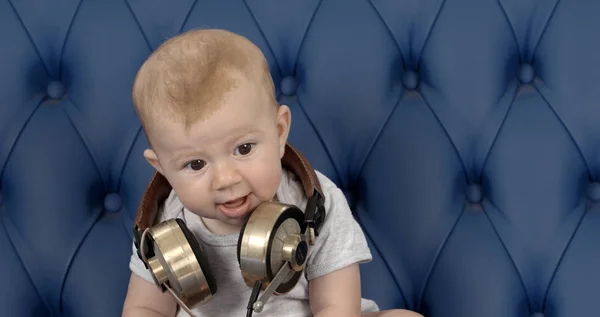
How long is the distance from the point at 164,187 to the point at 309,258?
0.61ft

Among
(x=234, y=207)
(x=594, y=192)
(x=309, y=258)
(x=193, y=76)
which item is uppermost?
(x=193, y=76)

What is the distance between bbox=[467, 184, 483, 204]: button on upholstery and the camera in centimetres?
98

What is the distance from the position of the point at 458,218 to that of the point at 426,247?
0.05 meters

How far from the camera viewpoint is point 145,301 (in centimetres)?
88

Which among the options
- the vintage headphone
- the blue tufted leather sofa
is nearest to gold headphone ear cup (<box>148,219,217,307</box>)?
the vintage headphone

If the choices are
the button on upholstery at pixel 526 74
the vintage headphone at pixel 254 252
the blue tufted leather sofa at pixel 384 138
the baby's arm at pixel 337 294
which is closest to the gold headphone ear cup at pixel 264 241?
the vintage headphone at pixel 254 252

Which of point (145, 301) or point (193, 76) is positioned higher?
point (193, 76)

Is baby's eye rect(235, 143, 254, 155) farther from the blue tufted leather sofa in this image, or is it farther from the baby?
the blue tufted leather sofa

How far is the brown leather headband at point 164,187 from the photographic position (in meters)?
0.80

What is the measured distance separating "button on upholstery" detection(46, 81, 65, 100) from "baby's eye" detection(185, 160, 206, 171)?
378 mm

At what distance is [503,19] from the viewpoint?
981mm

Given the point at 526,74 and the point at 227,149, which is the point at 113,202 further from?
the point at 526,74

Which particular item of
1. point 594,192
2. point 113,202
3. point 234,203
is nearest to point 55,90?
point 113,202

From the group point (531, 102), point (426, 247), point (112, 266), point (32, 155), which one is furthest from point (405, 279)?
point (32, 155)
